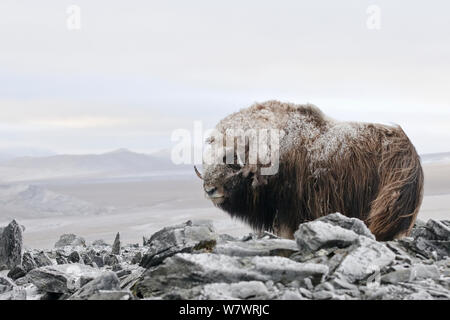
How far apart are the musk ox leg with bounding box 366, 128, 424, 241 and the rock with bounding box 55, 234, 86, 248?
439cm

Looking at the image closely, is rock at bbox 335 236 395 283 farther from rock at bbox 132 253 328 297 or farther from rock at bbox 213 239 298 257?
rock at bbox 213 239 298 257

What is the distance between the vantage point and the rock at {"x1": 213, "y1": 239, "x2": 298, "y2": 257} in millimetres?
Answer: 3265

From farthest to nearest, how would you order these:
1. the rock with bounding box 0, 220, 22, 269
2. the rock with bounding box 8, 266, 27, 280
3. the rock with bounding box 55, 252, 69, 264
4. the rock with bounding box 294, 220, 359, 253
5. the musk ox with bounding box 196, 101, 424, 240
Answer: the rock with bounding box 0, 220, 22, 269 → the rock with bounding box 55, 252, 69, 264 → the rock with bounding box 8, 266, 27, 280 → the musk ox with bounding box 196, 101, 424, 240 → the rock with bounding box 294, 220, 359, 253

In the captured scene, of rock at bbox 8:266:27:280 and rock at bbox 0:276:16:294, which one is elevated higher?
rock at bbox 0:276:16:294

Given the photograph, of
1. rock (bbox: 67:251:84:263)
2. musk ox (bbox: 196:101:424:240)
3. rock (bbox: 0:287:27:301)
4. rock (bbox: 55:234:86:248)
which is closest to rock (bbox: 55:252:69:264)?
rock (bbox: 67:251:84:263)

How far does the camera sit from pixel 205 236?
12.5 ft

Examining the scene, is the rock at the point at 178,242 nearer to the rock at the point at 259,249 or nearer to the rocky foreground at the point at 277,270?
the rocky foreground at the point at 277,270

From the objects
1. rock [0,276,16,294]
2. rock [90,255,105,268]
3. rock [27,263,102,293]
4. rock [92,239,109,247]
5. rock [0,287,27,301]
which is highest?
rock [27,263,102,293]

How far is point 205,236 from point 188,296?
0.94 metres

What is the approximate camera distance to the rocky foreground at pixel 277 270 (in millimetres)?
2895

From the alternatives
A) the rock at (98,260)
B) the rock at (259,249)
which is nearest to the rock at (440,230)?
the rock at (259,249)

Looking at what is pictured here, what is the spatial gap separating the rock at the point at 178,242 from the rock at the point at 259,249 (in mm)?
338

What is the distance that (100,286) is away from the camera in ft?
10.8
